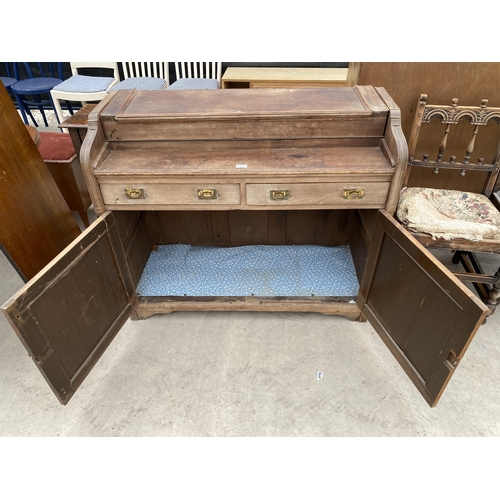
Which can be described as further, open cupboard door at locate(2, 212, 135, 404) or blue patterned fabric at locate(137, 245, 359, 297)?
blue patterned fabric at locate(137, 245, 359, 297)

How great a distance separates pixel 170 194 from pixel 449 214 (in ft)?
5.60

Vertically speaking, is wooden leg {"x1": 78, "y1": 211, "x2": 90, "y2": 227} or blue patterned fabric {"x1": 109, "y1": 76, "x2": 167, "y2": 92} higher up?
blue patterned fabric {"x1": 109, "y1": 76, "x2": 167, "y2": 92}

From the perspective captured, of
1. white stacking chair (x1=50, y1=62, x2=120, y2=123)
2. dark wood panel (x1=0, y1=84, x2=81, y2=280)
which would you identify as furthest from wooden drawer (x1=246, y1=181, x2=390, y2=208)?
white stacking chair (x1=50, y1=62, x2=120, y2=123)

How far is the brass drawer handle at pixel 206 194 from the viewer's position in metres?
1.83

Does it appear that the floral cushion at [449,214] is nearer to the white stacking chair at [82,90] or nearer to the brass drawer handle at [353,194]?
the brass drawer handle at [353,194]

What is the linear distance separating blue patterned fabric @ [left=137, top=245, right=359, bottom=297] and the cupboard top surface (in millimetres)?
1076

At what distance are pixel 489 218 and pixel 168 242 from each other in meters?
2.23

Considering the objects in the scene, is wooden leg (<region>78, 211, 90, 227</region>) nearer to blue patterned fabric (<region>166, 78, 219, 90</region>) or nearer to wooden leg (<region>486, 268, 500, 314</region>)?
blue patterned fabric (<region>166, 78, 219, 90</region>)

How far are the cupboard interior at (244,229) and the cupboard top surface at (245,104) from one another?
0.73m

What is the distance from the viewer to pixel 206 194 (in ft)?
6.06

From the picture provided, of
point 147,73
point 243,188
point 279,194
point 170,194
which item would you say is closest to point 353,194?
point 279,194

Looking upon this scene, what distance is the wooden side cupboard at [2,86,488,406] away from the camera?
1590 millimetres

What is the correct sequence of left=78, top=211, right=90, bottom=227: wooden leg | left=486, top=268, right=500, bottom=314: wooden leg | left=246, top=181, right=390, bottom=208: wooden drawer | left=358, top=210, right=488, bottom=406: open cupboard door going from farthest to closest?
left=78, top=211, right=90, bottom=227: wooden leg
left=486, top=268, right=500, bottom=314: wooden leg
left=246, top=181, right=390, bottom=208: wooden drawer
left=358, top=210, right=488, bottom=406: open cupboard door

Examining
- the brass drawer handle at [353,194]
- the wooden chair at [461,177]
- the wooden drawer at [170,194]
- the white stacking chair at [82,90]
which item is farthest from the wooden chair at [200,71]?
the brass drawer handle at [353,194]
